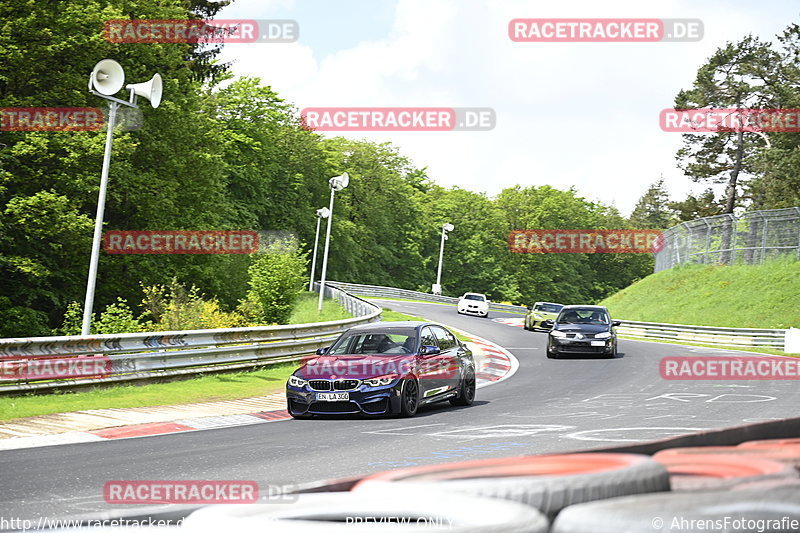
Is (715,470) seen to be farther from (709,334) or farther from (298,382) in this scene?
(709,334)

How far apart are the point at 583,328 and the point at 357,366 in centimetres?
1572

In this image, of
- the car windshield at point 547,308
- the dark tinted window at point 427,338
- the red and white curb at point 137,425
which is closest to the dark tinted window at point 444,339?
the dark tinted window at point 427,338

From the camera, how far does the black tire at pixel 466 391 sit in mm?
15852

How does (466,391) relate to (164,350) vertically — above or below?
below

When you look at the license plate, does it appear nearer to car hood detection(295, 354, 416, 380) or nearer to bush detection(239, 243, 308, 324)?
car hood detection(295, 354, 416, 380)

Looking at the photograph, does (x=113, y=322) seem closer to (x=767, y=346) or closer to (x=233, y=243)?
(x=767, y=346)

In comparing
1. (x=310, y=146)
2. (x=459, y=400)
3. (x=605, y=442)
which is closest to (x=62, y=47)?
(x=459, y=400)

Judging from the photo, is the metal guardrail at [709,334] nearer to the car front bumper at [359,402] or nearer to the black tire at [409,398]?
the black tire at [409,398]

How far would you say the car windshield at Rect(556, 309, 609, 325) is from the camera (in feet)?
95.3

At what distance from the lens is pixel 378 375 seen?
13.7m

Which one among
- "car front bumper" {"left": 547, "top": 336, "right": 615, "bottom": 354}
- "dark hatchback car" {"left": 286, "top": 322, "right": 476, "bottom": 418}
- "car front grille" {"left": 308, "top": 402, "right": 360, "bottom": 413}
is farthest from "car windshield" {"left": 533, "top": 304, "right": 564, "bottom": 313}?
"car front grille" {"left": 308, "top": 402, "right": 360, "bottom": 413}

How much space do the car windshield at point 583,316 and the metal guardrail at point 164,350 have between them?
9.06 meters

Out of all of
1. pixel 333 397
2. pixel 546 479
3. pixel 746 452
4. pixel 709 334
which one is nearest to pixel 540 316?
pixel 709 334

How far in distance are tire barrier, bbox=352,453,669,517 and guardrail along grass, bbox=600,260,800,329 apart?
45.3 m
